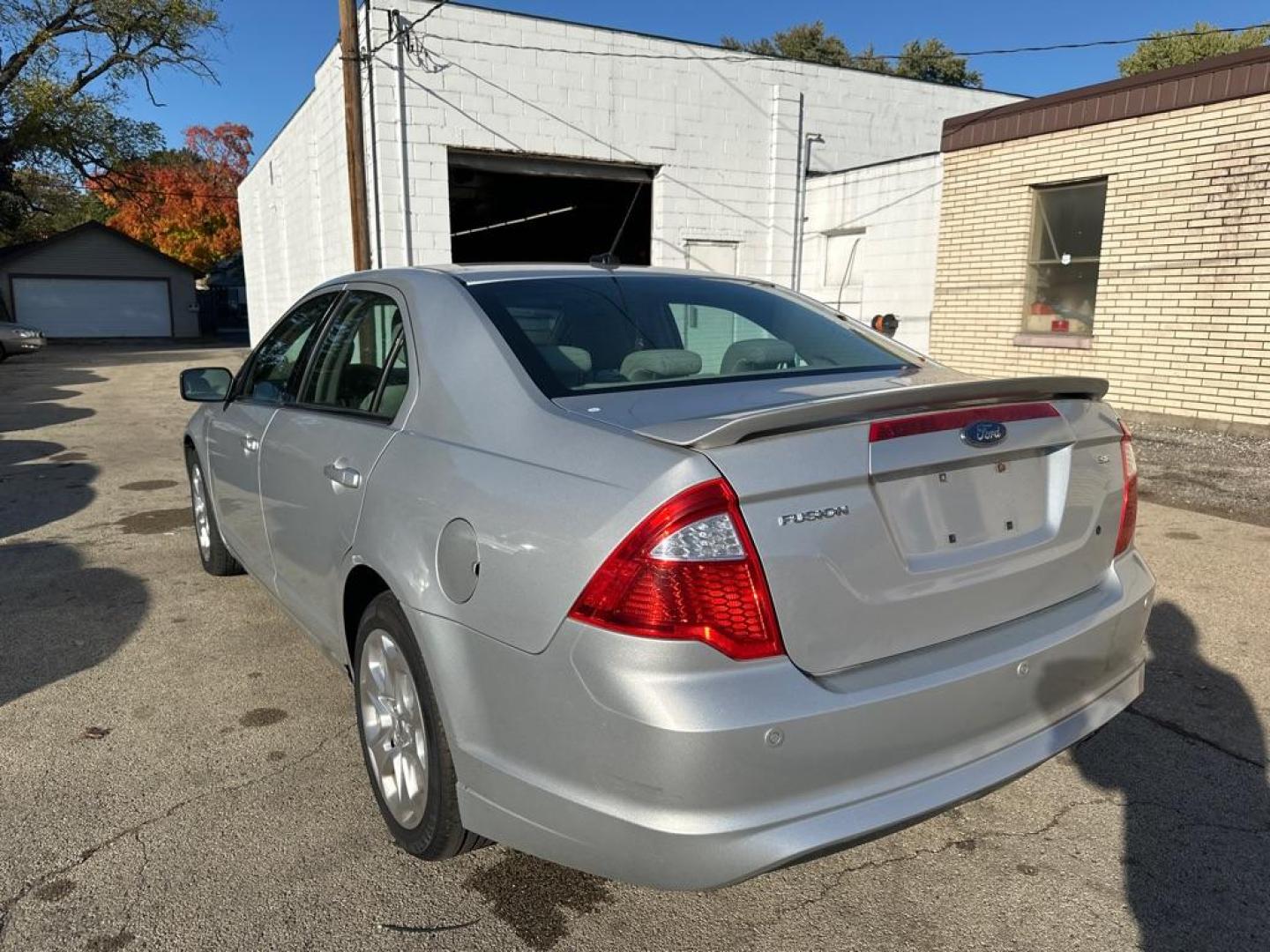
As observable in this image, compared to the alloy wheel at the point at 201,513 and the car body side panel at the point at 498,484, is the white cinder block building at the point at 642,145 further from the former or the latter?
the car body side panel at the point at 498,484

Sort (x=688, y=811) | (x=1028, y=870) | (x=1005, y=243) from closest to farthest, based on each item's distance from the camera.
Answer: (x=688, y=811) → (x=1028, y=870) → (x=1005, y=243)

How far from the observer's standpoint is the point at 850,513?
1.91m

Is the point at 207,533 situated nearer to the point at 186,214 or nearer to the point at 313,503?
the point at 313,503

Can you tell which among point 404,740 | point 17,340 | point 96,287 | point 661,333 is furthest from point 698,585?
point 96,287

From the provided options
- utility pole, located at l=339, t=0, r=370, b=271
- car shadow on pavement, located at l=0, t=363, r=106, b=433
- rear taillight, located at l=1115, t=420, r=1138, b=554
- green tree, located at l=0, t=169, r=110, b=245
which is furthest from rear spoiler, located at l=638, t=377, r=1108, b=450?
green tree, located at l=0, t=169, r=110, b=245

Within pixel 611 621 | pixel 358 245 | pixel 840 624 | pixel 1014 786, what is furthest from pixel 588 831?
pixel 358 245

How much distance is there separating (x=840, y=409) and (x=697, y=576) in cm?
50

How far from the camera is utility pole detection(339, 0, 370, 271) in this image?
11180 mm

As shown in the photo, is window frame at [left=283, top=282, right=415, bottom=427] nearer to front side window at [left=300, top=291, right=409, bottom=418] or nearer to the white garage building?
front side window at [left=300, top=291, right=409, bottom=418]

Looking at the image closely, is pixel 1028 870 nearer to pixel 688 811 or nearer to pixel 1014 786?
pixel 1014 786

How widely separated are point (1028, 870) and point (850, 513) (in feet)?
4.44

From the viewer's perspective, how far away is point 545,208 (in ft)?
64.8

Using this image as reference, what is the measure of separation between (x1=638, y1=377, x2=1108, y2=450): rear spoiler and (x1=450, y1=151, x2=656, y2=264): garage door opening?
33.4ft

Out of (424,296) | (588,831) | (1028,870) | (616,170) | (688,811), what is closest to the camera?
(688,811)
